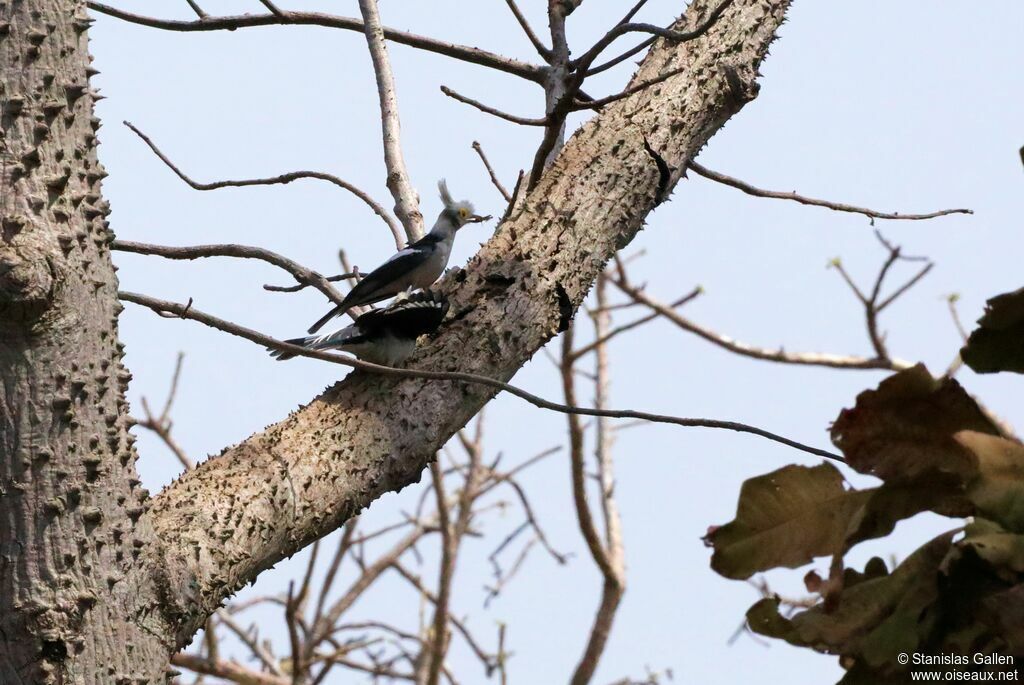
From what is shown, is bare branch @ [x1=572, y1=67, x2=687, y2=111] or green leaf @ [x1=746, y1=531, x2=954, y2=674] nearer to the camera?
green leaf @ [x1=746, y1=531, x2=954, y2=674]

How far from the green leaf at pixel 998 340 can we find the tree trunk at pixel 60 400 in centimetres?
126

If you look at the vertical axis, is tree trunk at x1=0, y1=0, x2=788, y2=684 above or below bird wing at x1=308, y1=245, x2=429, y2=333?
below

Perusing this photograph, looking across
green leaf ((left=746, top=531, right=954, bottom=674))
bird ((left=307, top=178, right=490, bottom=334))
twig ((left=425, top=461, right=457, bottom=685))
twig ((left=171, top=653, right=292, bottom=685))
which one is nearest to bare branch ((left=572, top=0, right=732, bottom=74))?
bird ((left=307, top=178, right=490, bottom=334))

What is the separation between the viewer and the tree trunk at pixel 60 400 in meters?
1.71

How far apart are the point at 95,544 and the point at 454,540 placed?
16.4ft

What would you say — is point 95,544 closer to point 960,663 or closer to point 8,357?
point 8,357

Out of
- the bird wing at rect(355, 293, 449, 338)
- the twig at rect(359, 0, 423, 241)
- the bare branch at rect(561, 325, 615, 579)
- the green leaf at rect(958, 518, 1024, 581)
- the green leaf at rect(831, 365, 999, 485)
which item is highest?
the bare branch at rect(561, 325, 615, 579)

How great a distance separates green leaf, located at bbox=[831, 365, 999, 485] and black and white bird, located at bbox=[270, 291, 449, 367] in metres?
1.57

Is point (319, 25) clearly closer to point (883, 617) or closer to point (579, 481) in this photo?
point (883, 617)

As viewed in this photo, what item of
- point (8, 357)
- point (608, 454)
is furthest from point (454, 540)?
point (8, 357)

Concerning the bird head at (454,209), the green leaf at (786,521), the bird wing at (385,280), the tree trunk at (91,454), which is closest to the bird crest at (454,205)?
the bird head at (454,209)

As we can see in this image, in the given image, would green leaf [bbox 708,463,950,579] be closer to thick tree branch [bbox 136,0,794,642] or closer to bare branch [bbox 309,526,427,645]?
thick tree branch [bbox 136,0,794,642]

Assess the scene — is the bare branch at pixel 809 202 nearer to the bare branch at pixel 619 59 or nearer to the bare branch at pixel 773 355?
the bare branch at pixel 619 59

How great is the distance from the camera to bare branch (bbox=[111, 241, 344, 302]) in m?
2.88
